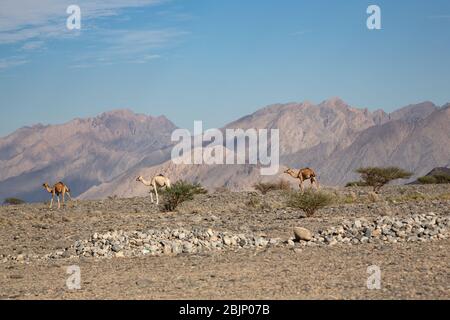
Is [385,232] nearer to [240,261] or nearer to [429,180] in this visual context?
[240,261]

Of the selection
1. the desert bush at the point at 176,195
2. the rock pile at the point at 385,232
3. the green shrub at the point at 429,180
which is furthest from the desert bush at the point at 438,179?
the rock pile at the point at 385,232

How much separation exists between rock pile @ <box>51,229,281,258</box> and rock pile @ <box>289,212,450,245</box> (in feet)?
4.32

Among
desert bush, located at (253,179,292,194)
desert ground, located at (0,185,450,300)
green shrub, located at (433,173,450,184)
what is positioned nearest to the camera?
desert ground, located at (0,185,450,300)

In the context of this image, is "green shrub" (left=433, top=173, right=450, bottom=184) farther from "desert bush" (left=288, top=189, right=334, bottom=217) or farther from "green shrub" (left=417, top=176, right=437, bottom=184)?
"desert bush" (left=288, top=189, right=334, bottom=217)

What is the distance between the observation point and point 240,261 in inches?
623

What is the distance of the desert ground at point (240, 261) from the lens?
1227 centimetres

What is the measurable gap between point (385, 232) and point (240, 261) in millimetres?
4232

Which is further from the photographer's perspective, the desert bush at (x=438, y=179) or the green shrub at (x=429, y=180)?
the green shrub at (x=429, y=180)

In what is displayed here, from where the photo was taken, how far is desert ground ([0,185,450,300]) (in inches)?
483

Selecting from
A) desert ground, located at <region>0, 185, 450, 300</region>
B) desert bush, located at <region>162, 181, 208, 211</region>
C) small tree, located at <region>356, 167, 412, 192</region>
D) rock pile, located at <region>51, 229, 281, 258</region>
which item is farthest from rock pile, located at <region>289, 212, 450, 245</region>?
small tree, located at <region>356, 167, 412, 192</region>

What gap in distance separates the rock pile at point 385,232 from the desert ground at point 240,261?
0.05 meters

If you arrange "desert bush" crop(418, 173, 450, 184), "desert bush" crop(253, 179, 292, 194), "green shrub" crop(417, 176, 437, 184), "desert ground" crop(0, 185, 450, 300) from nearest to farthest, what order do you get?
"desert ground" crop(0, 185, 450, 300)
"desert bush" crop(253, 179, 292, 194)
"desert bush" crop(418, 173, 450, 184)
"green shrub" crop(417, 176, 437, 184)

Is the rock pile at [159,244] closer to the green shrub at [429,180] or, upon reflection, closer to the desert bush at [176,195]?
the desert bush at [176,195]
